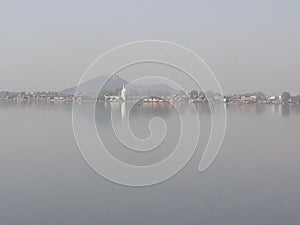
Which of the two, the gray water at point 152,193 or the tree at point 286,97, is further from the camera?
Answer: the tree at point 286,97


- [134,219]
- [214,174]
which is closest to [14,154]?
[214,174]

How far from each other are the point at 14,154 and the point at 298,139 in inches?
334

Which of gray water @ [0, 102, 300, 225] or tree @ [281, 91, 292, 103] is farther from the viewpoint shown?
tree @ [281, 91, 292, 103]

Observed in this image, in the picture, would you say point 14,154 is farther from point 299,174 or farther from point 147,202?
point 299,174

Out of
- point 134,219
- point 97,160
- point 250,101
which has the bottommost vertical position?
point 134,219

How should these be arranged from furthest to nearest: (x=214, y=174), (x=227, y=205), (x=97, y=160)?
(x=214, y=174) < (x=97, y=160) < (x=227, y=205)

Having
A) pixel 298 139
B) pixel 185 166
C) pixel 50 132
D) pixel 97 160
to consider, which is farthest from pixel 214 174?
pixel 50 132

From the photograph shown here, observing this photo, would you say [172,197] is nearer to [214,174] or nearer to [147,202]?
[147,202]

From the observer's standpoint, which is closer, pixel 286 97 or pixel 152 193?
pixel 152 193

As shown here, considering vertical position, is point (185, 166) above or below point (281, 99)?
below

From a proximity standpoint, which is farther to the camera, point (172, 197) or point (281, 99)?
point (281, 99)

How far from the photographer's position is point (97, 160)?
7086 millimetres

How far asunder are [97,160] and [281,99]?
49.3 metres

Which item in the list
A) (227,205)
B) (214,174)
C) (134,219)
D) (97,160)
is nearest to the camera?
(134,219)
